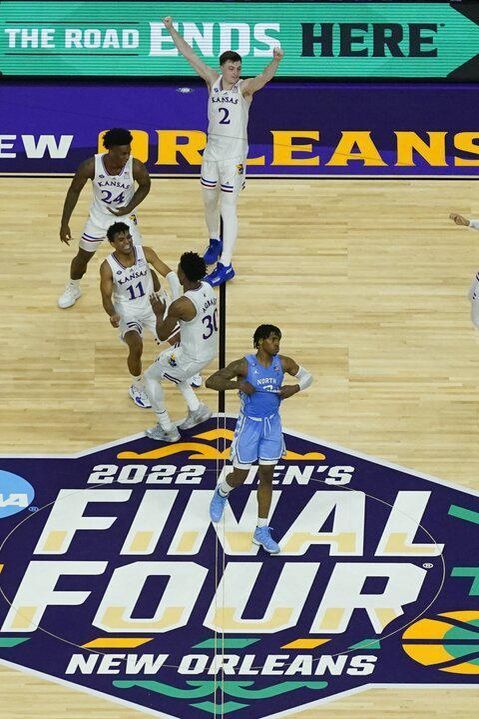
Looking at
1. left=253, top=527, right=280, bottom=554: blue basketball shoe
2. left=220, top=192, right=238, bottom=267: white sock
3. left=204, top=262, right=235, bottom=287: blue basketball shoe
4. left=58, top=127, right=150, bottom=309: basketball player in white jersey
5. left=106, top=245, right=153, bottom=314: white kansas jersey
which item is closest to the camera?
left=253, top=527, right=280, bottom=554: blue basketball shoe

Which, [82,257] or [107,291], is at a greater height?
[82,257]

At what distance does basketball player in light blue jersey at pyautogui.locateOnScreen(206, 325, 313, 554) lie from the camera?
11.7 meters

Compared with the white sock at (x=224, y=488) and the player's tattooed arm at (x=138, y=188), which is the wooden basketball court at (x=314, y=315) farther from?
the white sock at (x=224, y=488)

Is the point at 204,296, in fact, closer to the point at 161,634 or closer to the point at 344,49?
the point at 161,634

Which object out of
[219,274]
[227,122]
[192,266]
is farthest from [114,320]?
[227,122]

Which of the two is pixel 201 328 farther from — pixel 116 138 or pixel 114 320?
pixel 116 138

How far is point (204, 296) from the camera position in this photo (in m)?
12.4

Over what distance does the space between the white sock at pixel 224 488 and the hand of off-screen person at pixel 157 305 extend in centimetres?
162

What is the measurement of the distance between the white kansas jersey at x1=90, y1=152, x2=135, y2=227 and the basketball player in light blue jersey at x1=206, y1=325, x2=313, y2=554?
2.68m

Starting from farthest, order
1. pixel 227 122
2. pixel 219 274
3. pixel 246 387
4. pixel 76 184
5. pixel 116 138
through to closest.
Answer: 1. pixel 219 274
2. pixel 227 122
3. pixel 76 184
4. pixel 116 138
5. pixel 246 387

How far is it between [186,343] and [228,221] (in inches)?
85.8

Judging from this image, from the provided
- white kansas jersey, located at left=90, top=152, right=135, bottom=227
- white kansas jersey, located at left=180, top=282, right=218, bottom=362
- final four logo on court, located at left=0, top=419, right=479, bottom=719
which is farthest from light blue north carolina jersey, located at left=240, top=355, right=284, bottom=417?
white kansas jersey, located at left=90, top=152, right=135, bottom=227

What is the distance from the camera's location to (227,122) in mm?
14312

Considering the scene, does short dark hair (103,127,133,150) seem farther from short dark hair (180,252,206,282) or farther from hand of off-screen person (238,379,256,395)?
hand of off-screen person (238,379,256,395)
